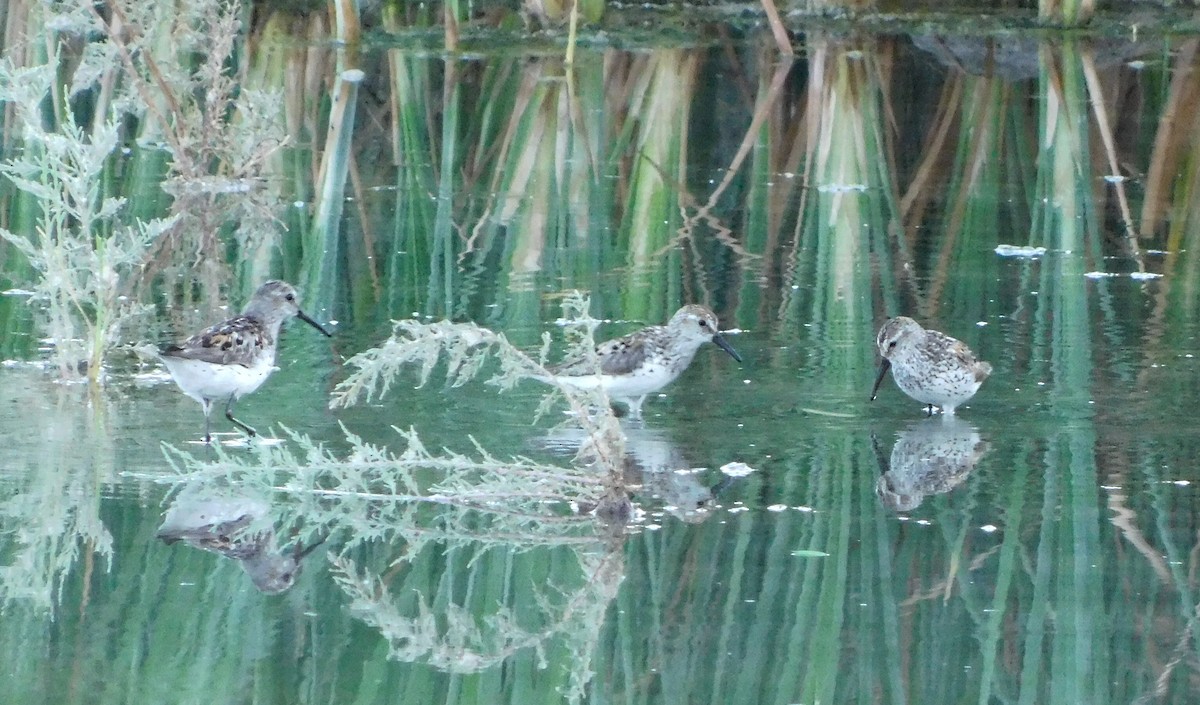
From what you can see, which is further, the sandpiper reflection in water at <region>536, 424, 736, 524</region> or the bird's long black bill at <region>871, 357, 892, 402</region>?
the bird's long black bill at <region>871, 357, 892, 402</region>

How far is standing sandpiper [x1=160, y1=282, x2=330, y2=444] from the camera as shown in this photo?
23.4 feet

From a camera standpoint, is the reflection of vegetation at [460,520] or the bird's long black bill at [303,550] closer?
the reflection of vegetation at [460,520]

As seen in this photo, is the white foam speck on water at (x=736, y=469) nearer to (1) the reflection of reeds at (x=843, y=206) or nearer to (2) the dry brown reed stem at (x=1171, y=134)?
(1) the reflection of reeds at (x=843, y=206)

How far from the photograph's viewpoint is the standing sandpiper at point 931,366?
7.66 metres

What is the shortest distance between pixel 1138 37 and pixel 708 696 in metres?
15.6

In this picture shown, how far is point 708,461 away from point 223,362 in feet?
5.93

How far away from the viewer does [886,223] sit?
1148cm

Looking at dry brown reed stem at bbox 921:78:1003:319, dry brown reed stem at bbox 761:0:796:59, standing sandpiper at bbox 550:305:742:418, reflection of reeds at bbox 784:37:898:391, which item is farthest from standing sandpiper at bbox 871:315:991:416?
dry brown reed stem at bbox 761:0:796:59

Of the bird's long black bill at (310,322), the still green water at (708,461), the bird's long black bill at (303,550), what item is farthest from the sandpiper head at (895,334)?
the bird's long black bill at (303,550)

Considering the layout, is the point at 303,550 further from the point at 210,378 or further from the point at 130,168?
the point at 130,168

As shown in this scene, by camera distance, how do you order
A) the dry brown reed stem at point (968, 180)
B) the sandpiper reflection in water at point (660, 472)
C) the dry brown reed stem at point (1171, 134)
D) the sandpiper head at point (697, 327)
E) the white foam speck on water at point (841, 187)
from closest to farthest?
the sandpiper reflection in water at point (660, 472) → the sandpiper head at point (697, 327) → the dry brown reed stem at point (968, 180) → the dry brown reed stem at point (1171, 134) → the white foam speck on water at point (841, 187)

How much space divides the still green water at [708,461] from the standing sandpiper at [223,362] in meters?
0.18

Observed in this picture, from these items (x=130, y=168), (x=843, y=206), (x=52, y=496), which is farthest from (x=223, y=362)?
(x=130, y=168)

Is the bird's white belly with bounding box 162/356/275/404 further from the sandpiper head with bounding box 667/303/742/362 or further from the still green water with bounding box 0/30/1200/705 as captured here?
the sandpiper head with bounding box 667/303/742/362
